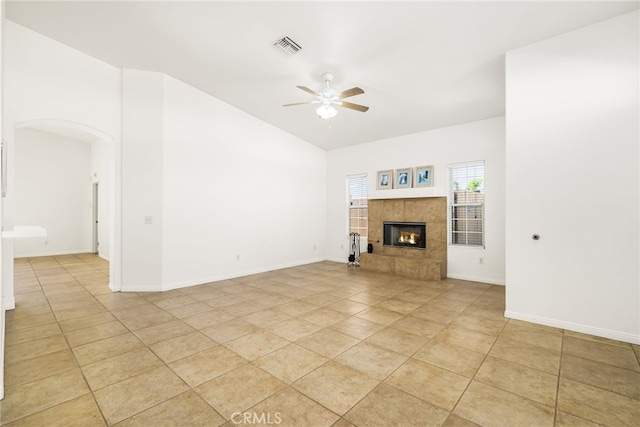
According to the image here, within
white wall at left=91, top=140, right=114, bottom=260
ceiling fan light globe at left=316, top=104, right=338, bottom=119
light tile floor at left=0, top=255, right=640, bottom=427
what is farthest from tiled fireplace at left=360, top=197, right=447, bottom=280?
white wall at left=91, top=140, right=114, bottom=260

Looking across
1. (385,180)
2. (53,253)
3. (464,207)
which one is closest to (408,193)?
(385,180)

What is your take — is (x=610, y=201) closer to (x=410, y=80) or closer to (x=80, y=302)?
(x=410, y=80)

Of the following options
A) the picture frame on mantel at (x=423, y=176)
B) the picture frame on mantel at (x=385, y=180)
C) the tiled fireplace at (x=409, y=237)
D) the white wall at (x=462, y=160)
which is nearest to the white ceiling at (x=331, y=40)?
the white wall at (x=462, y=160)

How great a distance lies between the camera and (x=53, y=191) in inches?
332

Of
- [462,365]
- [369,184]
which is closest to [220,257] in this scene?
[369,184]

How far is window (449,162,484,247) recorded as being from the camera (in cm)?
560

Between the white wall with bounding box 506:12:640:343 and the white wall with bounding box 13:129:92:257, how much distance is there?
38.0ft

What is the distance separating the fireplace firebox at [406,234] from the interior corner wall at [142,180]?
16.2 ft

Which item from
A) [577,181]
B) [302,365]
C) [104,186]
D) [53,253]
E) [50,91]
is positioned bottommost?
[302,365]

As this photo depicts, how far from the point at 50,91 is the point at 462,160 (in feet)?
23.8

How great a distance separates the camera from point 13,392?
2.03 m

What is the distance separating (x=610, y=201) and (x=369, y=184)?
183 inches

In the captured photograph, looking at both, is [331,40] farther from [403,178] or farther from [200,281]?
[200,281]

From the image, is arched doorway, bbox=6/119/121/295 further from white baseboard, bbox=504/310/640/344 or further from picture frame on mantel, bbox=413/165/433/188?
white baseboard, bbox=504/310/640/344
